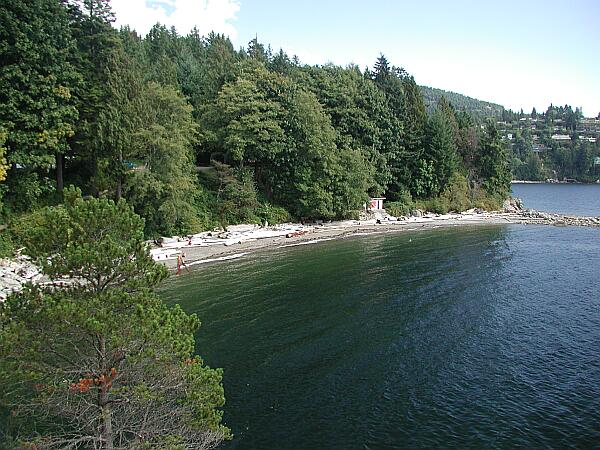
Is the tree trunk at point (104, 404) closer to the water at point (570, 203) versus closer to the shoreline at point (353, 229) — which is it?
the shoreline at point (353, 229)

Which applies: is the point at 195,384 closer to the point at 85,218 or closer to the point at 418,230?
the point at 85,218

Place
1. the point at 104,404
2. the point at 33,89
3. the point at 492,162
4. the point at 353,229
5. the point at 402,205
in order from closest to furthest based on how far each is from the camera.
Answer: the point at 104,404
the point at 33,89
the point at 353,229
the point at 402,205
the point at 492,162

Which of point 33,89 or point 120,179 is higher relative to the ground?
point 33,89

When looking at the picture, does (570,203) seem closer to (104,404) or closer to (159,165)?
(159,165)

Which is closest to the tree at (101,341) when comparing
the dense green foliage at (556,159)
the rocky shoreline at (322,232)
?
the rocky shoreline at (322,232)

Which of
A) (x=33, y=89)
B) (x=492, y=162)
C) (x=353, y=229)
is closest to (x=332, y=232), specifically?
(x=353, y=229)

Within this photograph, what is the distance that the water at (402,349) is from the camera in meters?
16.2

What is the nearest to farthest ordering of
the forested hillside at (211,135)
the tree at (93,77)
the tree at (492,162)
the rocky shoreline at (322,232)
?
the rocky shoreline at (322,232)
the forested hillside at (211,135)
the tree at (93,77)
the tree at (492,162)

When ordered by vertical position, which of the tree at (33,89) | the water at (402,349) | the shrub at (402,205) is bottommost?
the water at (402,349)

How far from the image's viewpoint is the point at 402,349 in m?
22.7

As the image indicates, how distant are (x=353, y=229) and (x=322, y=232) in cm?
460

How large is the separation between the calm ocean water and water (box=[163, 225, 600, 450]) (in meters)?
0.08

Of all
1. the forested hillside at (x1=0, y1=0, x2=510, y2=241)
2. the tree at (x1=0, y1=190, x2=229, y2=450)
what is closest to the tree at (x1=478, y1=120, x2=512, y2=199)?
the forested hillside at (x1=0, y1=0, x2=510, y2=241)

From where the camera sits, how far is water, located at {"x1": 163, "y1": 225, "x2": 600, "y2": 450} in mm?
16234
